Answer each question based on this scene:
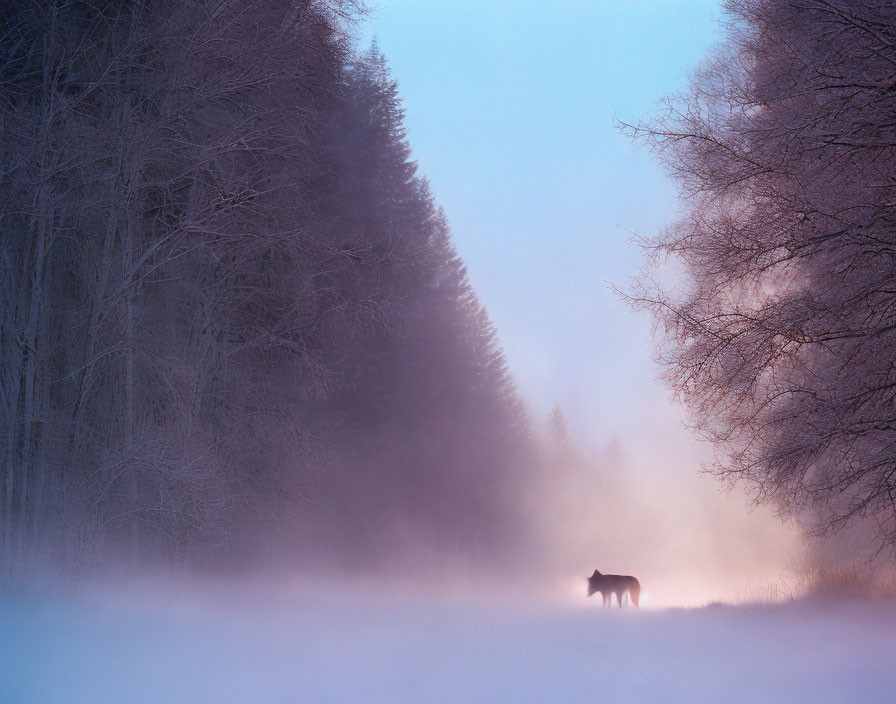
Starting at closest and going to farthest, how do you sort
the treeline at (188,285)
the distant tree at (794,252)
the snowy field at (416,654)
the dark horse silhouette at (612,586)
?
the snowy field at (416,654)
the distant tree at (794,252)
the treeline at (188,285)
the dark horse silhouette at (612,586)

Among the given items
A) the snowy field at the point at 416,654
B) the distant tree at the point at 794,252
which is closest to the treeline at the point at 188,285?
the snowy field at the point at 416,654

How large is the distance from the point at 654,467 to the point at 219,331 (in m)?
13.4

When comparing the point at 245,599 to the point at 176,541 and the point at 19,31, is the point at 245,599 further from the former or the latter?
the point at 19,31

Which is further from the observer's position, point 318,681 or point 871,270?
point 871,270

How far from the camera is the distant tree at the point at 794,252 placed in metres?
6.69

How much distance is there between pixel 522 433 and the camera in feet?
66.8

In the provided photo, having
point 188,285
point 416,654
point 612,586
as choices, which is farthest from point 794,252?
point 188,285

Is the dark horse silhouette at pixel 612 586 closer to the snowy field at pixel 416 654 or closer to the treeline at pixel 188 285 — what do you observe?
the snowy field at pixel 416 654

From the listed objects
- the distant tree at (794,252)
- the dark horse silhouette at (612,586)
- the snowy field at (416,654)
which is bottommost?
the snowy field at (416,654)

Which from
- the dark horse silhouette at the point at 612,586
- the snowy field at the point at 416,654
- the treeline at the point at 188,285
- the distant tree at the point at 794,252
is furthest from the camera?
the dark horse silhouette at the point at 612,586

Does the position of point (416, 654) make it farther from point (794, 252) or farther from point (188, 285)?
point (188, 285)

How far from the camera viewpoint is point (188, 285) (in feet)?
34.6

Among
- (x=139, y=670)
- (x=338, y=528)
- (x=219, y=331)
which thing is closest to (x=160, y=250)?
(x=219, y=331)

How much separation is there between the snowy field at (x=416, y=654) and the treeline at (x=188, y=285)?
1.08 m
